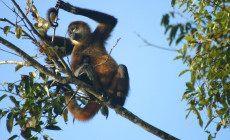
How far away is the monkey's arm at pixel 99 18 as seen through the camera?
20.5 ft

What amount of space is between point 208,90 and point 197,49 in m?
0.82

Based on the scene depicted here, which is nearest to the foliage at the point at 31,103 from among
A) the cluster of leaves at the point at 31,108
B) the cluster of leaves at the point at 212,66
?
the cluster of leaves at the point at 31,108

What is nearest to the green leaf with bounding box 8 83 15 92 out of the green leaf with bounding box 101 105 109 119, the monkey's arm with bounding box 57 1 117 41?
the green leaf with bounding box 101 105 109 119

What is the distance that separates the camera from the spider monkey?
5.98 m

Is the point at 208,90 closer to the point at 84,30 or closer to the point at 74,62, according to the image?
the point at 74,62

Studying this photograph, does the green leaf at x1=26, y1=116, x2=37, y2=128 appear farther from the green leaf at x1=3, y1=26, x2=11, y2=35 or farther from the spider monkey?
the spider monkey

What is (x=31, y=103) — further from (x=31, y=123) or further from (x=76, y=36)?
(x=76, y=36)

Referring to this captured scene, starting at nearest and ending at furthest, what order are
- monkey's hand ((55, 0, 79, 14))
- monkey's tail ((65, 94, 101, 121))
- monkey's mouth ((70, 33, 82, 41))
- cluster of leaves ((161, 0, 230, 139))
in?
cluster of leaves ((161, 0, 230, 139)), monkey's hand ((55, 0, 79, 14)), monkey's tail ((65, 94, 101, 121)), monkey's mouth ((70, 33, 82, 41))

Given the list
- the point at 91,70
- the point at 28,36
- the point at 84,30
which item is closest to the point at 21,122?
the point at 28,36

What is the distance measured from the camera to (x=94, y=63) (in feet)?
22.4

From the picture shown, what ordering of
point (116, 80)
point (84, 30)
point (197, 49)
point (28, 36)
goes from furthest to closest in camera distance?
point (84, 30) < point (116, 80) < point (197, 49) < point (28, 36)

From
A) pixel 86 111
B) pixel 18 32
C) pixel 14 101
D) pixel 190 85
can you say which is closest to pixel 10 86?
pixel 14 101

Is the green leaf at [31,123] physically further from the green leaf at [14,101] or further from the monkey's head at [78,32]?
the monkey's head at [78,32]

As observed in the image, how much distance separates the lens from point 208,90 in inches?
175
